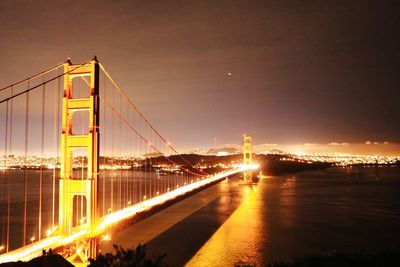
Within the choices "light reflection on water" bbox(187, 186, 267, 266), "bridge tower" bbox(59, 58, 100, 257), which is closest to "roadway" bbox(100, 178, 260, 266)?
"light reflection on water" bbox(187, 186, 267, 266)

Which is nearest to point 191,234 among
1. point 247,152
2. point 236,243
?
point 236,243

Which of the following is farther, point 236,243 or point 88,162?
point 236,243

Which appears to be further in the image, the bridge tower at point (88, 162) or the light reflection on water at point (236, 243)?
the light reflection on water at point (236, 243)

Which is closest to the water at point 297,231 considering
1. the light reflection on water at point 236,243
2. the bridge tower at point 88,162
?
the light reflection on water at point 236,243

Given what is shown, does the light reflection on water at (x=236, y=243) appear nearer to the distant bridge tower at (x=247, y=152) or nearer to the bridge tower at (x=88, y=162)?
the bridge tower at (x=88, y=162)

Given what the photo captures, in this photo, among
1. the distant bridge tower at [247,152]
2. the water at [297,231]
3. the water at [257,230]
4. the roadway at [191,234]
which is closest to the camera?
the roadway at [191,234]

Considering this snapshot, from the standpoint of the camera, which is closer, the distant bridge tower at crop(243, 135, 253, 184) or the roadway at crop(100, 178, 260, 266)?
the roadway at crop(100, 178, 260, 266)

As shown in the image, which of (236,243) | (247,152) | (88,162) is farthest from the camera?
(247,152)

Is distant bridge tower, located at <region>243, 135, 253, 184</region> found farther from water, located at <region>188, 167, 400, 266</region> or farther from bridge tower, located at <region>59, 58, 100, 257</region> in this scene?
bridge tower, located at <region>59, 58, 100, 257</region>

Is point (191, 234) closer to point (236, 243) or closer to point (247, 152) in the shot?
point (236, 243)
